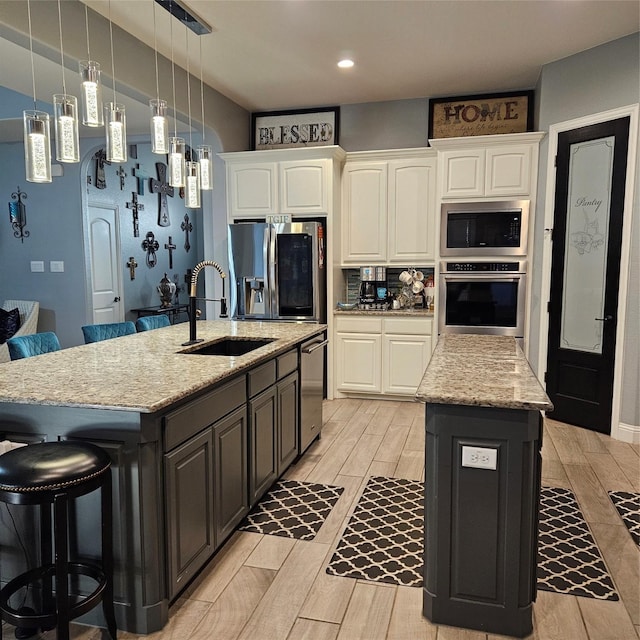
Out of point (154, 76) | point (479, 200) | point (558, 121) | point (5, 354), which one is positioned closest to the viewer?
point (154, 76)

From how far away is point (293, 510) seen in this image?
119 inches

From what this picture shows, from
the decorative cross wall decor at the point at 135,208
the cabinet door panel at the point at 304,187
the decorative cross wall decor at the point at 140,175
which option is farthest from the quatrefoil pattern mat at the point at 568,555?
the decorative cross wall decor at the point at 140,175

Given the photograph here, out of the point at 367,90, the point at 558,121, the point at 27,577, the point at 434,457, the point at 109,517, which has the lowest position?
the point at 27,577

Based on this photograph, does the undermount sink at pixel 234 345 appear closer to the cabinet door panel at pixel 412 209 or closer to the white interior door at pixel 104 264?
the cabinet door panel at pixel 412 209

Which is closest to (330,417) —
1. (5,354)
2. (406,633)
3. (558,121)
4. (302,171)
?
(302,171)

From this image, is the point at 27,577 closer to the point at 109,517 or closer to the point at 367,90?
the point at 109,517

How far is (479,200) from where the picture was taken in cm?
480

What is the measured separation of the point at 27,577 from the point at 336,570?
1.24 m

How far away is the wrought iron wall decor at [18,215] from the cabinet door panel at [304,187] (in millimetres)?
3363

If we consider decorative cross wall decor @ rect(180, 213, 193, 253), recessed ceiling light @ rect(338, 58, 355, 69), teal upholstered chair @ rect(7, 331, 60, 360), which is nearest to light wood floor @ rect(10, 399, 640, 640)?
teal upholstered chair @ rect(7, 331, 60, 360)

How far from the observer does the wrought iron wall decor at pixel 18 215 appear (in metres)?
6.44

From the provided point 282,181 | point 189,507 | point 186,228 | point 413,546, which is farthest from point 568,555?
point 186,228

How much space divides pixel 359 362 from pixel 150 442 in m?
3.49

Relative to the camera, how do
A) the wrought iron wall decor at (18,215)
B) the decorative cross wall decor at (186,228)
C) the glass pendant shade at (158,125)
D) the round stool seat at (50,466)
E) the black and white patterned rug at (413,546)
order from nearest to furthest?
the round stool seat at (50,466)
the black and white patterned rug at (413,546)
the glass pendant shade at (158,125)
the wrought iron wall decor at (18,215)
the decorative cross wall decor at (186,228)
